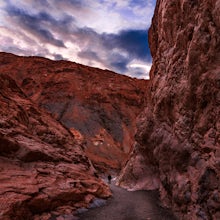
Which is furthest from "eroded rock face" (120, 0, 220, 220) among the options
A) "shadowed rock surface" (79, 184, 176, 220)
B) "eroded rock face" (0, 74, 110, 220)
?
"eroded rock face" (0, 74, 110, 220)

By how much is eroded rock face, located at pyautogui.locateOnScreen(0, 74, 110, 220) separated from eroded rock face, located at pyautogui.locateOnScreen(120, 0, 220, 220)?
A: 5670 mm

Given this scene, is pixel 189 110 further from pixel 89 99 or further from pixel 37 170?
pixel 89 99

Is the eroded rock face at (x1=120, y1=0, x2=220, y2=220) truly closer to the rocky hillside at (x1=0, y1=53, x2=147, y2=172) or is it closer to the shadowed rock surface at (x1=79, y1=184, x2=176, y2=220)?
the shadowed rock surface at (x1=79, y1=184, x2=176, y2=220)

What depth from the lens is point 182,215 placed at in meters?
13.2

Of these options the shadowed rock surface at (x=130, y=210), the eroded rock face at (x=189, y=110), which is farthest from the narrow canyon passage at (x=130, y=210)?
the eroded rock face at (x=189, y=110)

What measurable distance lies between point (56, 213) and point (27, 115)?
33.3 ft

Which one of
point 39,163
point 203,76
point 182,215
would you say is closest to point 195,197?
point 182,215

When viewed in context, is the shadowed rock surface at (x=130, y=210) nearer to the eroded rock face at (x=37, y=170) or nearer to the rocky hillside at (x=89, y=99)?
the eroded rock face at (x=37, y=170)

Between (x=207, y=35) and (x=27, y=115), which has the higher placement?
(x=207, y=35)

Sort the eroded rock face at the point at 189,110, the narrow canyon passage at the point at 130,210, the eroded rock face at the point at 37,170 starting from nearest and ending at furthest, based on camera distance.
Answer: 1. the eroded rock face at the point at 189,110
2. the eroded rock face at the point at 37,170
3. the narrow canyon passage at the point at 130,210

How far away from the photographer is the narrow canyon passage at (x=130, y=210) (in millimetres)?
13383

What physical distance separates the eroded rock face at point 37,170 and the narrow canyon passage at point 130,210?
3.36ft

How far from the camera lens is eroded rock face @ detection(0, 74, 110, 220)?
11664 millimetres

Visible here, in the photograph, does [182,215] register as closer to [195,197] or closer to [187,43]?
[195,197]
